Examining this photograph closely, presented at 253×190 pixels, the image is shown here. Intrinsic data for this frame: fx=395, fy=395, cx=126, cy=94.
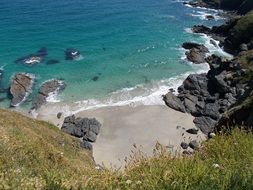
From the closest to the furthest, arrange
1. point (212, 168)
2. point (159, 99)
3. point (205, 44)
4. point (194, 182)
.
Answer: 1. point (194, 182)
2. point (212, 168)
3. point (159, 99)
4. point (205, 44)

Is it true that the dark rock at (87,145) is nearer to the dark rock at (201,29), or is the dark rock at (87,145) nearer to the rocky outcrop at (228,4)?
the dark rock at (201,29)

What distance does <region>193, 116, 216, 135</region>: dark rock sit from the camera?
4878 centimetres

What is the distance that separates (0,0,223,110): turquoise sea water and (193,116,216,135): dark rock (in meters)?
12.1

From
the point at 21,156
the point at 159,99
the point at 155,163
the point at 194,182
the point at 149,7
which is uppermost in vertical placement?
the point at 194,182

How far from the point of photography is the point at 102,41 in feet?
270

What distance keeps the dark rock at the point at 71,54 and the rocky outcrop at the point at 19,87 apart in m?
10.4

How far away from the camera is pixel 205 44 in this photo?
80062 mm

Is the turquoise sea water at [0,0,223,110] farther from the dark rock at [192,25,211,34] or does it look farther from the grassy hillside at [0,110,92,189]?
the grassy hillside at [0,110,92,189]

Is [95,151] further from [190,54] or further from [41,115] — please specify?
[190,54]

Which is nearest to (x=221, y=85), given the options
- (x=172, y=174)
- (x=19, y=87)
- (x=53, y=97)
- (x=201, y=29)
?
(x=53, y=97)

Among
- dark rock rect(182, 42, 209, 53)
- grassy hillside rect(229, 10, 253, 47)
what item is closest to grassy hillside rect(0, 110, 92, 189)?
dark rock rect(182, 42, 209, 53)

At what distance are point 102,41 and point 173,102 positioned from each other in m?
31.8

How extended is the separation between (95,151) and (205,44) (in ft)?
144

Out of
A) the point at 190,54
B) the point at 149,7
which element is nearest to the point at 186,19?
the point at 149,7
